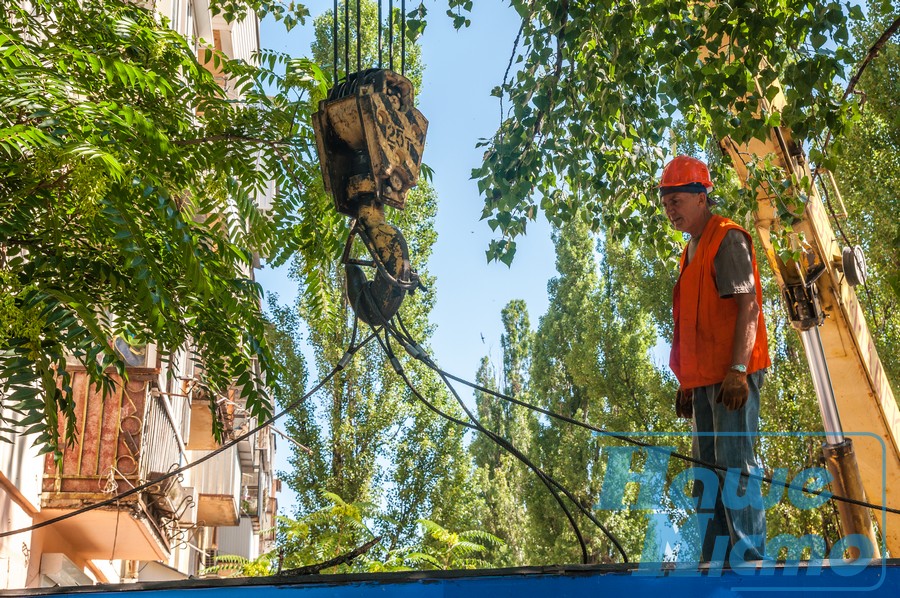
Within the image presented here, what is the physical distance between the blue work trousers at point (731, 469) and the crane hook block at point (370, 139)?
1544 mm

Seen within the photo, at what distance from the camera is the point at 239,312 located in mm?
5172

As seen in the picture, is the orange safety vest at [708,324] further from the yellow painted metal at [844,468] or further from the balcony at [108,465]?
the balcony at [108,465]

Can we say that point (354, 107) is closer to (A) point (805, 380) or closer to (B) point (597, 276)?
(A) point (805, 380)

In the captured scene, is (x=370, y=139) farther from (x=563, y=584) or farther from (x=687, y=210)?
(x=563, y=584)

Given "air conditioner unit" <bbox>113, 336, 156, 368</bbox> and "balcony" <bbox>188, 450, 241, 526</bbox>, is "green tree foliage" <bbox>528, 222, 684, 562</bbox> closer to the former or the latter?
"balcony" <bbox>188, 450, 241, 526</bbox>

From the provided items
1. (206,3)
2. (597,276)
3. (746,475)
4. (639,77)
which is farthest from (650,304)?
(746,475)

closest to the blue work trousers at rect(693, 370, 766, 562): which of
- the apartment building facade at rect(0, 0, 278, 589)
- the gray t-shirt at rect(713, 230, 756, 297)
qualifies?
the gray t-shirt at rect(713, 230, 756, 297)

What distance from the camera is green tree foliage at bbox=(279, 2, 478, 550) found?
2162 centimetres

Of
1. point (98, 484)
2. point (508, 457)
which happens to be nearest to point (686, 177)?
point (98, 484)

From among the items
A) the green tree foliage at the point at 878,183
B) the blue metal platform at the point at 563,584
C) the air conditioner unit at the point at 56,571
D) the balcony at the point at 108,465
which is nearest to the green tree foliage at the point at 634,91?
the blue metal platform at the point at 563,584

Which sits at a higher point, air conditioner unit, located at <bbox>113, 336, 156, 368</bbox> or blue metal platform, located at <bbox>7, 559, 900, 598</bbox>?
air conditioner unit, located at <bbox>113, 336, 156, 368</bbox>

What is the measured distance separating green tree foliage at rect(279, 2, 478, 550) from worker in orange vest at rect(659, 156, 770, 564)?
17084 mm

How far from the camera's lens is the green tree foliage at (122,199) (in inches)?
155

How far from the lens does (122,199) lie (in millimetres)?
4160
